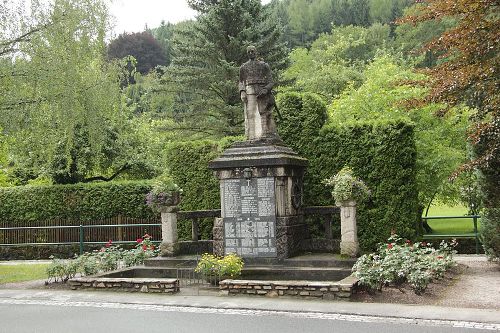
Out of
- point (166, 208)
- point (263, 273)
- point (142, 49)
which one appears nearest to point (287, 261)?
point (263, 273)

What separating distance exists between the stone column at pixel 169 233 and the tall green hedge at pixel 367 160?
Result: 412cm

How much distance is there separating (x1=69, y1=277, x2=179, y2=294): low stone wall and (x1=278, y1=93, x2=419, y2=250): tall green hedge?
6238 millimetres

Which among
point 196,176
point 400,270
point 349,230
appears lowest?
point 400,270

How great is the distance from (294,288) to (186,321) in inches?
105

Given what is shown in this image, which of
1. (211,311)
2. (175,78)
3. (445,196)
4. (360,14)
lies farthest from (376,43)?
(211,311)

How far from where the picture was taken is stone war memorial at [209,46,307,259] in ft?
45.6

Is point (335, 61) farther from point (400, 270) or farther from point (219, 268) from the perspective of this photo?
point (400, 270)

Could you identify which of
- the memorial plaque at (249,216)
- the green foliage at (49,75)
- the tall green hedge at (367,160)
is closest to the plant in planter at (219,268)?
the memorial plaque at (249,216)

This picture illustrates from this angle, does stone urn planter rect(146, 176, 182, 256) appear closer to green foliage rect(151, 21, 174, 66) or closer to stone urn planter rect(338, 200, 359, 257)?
stone urn planter rect(338, 200, 359, 257)

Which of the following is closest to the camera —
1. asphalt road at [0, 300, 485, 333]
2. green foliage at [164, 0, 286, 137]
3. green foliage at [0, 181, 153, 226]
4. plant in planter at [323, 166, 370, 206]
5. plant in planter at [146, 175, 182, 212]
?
asphalt road at [0, 300, 485, 333]

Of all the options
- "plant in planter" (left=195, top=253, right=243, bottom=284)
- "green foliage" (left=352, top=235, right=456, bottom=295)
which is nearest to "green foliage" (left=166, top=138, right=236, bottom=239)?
"plant in planter" (left=195, top=253, right=243, bottom=284)

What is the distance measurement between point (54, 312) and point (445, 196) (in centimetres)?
1631

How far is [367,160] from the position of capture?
1630 centimetres

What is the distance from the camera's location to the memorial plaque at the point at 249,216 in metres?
13.9
